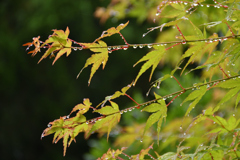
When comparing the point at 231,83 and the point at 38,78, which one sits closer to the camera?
the point at 231,83

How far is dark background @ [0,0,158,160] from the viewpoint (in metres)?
5.05

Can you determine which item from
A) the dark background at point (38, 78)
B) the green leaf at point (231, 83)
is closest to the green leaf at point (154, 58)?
the green leaf at point (231, 83)

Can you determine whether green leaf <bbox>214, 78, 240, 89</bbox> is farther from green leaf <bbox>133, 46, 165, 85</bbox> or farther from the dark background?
the dark background

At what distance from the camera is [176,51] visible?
2.20 meters

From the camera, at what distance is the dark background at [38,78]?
199 inches

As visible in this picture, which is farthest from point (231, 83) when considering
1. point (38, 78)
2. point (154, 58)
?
point (38, 78)

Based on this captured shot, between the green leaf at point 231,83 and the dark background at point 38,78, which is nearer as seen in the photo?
the green leaf at point 231,83

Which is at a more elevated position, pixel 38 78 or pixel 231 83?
pixel 231 83

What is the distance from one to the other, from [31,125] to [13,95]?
0.63 m

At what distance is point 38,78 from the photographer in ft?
17.7

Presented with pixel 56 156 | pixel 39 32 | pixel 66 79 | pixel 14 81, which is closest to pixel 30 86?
pixel 14 81

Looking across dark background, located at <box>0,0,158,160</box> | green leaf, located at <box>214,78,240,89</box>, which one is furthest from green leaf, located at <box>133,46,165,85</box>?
dark background, located at <box>0,0,158,160</box>

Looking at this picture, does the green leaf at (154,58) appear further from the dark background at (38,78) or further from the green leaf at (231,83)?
the dark background at (38,78)

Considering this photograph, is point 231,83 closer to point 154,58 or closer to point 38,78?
point 154,58
